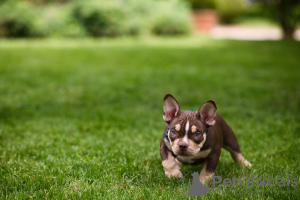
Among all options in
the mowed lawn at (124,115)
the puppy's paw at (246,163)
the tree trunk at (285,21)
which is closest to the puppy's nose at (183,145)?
the mowed lawn at (124,115)

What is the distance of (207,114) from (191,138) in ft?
0.99

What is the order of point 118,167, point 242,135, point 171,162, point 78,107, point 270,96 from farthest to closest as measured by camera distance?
point 270,96, point 78,107, point 242,135, point 118,167, point 171,162

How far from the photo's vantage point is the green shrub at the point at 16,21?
15.0 metres

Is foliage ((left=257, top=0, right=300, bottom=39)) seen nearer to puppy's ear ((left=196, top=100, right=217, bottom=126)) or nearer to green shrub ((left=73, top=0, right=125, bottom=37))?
green shrub ((left=73, top=0, right=125, bottom=37))

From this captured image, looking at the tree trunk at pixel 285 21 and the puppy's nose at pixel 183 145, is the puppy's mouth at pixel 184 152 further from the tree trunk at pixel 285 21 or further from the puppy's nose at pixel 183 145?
the tree trunk at pixel 285 21

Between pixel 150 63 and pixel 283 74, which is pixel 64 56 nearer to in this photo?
pixel 150 63

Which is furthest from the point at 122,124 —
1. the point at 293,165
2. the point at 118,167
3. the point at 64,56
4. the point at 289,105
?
the point at 64,56

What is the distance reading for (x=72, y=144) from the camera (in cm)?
458

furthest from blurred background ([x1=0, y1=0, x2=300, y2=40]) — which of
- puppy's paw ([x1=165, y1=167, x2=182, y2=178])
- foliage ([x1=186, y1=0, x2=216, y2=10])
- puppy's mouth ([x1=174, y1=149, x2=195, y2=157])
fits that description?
puppy's mouth ([x1=174, y1=149, x2=195, y2=157])

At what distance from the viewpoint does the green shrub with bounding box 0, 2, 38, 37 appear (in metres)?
15.0

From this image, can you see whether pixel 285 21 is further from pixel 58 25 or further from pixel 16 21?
pixel 16 21

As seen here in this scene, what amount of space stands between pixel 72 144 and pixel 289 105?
410 cm

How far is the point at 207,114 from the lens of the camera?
319cm

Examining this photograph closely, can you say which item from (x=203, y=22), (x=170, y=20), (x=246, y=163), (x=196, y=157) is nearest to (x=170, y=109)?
(x=196, y=157)
